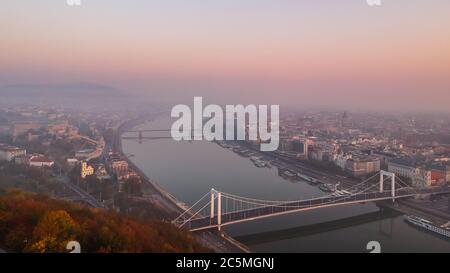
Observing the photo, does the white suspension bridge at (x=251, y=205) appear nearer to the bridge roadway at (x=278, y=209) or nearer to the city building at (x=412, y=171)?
the bridge roadway at (x=278, y=209)

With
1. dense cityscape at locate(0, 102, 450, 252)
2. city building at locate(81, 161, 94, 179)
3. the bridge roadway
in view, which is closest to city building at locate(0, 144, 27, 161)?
dense cityscape at locate(0, 102, 450, 252)

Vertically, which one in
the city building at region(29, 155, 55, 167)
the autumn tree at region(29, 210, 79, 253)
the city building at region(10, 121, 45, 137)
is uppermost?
the autumn tree at region(29, 210, 79, 253)

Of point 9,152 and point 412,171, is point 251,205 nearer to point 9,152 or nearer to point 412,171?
point 412,171

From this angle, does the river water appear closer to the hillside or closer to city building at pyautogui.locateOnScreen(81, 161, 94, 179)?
city building at pyautogui.locateOnScreen(81, 161, 94, 179)

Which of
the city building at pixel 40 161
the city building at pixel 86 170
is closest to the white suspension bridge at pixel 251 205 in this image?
the city building at pixel 86 170

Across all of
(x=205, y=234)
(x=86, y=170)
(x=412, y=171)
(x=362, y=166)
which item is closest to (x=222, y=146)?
(x=362, y=166)

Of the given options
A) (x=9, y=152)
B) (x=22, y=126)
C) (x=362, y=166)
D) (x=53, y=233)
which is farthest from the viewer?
(x=22, y=126)
